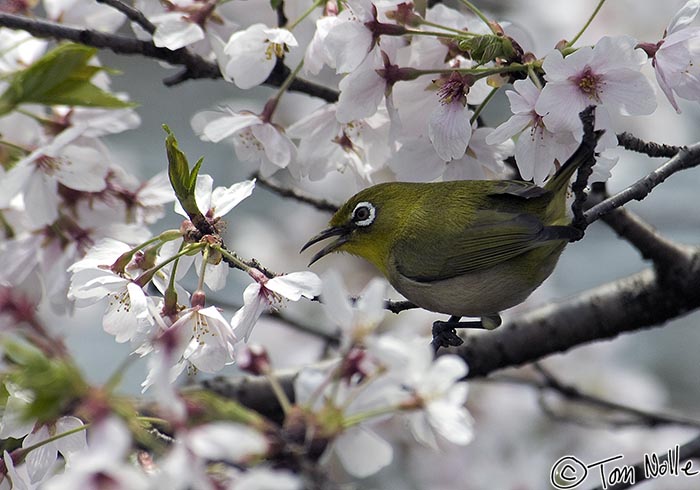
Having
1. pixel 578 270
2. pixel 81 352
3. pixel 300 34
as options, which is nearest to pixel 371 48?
pixel 300 34

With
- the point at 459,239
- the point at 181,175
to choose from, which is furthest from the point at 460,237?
the point at 181,175

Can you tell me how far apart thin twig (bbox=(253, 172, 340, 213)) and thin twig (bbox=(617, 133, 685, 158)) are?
2.79 ft

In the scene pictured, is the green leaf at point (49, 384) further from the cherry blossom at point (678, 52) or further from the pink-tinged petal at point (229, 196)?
the cherry blossom at point (678, 52)

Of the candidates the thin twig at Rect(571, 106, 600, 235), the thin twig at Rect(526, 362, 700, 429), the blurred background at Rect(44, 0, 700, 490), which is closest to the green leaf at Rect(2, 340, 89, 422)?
the thin twig at Rect(571, 106, 600, 235)

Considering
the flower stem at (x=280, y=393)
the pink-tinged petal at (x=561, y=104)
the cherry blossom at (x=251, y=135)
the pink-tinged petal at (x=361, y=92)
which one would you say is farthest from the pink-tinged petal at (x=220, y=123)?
the flower stem at (x=280, y=393)

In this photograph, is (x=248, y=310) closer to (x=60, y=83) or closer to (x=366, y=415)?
(x=60, y=83)

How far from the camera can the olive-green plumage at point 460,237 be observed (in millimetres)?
2086

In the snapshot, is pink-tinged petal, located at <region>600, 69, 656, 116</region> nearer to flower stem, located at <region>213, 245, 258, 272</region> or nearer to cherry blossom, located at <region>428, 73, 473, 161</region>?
cherry blossom, located at <region>428, 73, 473, 161</region>

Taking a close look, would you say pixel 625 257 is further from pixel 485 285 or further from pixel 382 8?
pixel 382 8

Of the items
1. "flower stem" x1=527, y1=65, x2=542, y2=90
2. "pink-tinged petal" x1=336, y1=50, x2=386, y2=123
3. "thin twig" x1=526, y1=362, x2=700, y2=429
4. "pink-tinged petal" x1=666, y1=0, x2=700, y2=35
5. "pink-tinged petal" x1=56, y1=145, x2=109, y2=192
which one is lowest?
"thin twig" x1=526, y1=362, x2=700, y2=429

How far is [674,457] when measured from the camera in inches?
73.9

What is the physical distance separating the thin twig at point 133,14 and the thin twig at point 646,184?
1005 mm

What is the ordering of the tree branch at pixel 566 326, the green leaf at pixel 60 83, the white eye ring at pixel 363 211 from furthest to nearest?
the tree branch at pixel 566 326 < the white eye ring at pixel 363 211 < the green leaf at pixel 60 83

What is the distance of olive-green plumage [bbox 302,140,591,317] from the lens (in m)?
2.09
